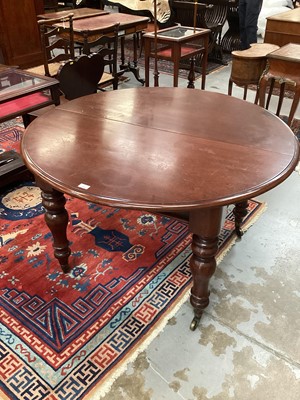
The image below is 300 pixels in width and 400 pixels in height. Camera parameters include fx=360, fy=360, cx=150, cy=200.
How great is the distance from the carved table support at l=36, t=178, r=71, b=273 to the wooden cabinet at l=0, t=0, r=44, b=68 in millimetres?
3597

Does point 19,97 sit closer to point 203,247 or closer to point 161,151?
point 161,151

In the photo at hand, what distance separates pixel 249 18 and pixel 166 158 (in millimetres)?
3740

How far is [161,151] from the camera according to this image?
4.35 feet

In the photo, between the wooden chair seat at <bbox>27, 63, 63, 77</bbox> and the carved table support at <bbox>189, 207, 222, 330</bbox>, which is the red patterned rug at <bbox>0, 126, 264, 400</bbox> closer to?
the carved table support at <bbox>189, 207, 222, 330</bbox>

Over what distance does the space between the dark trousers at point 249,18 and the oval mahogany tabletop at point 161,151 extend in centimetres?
304

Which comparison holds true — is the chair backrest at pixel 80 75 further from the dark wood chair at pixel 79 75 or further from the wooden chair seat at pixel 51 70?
the wooden chair seat at pixel 51 70

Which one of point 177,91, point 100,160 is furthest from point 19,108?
point 100,160

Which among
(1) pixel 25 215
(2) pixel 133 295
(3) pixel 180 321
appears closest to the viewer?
(3) pixel 180 321

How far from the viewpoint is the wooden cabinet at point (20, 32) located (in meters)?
4.25

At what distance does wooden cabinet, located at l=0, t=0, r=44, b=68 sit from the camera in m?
4.25

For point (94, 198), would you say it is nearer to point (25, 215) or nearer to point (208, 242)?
point (208, 242)

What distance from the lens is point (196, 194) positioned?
1.11 m

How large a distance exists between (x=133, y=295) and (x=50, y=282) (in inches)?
16.2

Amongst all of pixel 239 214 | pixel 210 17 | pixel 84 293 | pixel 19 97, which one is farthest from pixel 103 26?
pixel 84 293
